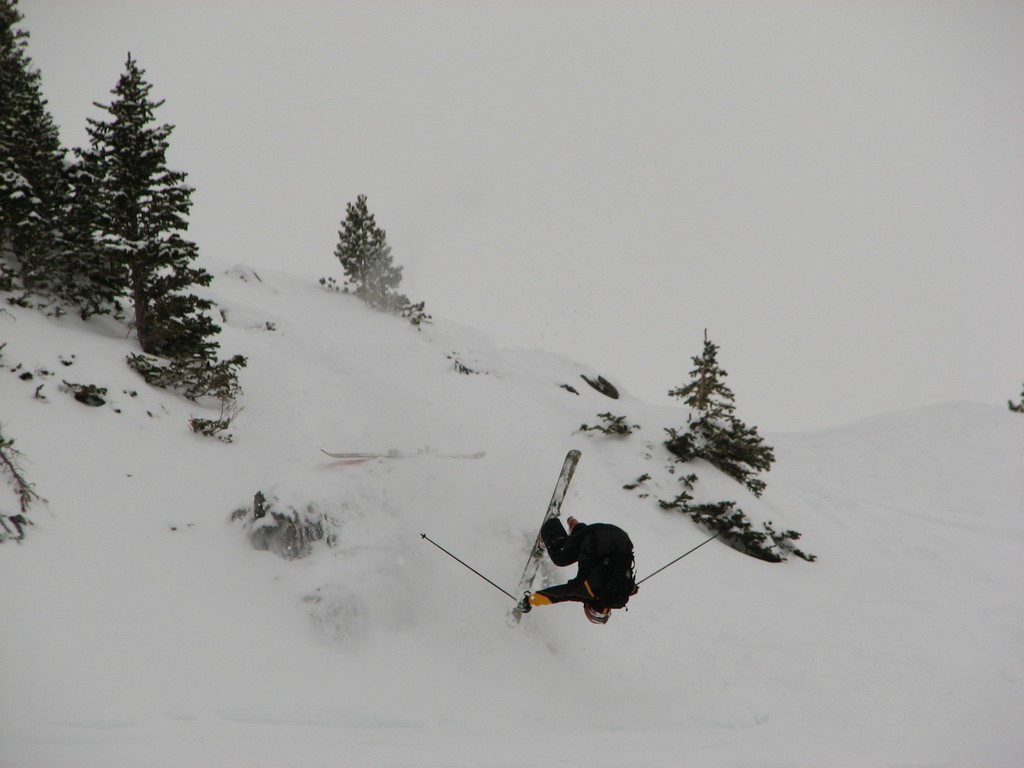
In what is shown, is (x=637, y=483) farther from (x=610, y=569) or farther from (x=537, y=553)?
(x=610, y=569)

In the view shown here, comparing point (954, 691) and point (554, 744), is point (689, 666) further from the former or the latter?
point (954, 691)

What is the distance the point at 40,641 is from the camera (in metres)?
5.23

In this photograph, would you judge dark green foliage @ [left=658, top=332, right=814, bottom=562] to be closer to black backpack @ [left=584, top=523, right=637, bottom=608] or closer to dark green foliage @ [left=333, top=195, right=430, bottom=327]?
black backpack @ [left=584, top=523, right=637, bottom=608]

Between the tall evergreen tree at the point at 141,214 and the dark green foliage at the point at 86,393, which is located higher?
the tall evergreen tree at the point at 141,214

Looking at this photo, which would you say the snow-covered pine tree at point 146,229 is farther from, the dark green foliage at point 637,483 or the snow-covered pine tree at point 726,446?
the snow-covered pine tree at point 726,446

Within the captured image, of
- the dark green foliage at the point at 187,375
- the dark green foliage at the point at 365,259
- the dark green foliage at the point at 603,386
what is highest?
the dark green foliage at the point at 365,259

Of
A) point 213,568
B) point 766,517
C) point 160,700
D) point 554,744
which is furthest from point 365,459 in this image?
point 766,517

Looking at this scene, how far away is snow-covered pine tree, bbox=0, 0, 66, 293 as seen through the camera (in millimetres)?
12227

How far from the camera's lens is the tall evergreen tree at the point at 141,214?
1264 centimetres

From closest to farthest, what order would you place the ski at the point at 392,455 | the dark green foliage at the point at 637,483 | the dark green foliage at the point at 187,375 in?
the ski at the point at 392,455 < the dark green foliage at the point at 187,375 < the dark green foliage at the point at 637,483

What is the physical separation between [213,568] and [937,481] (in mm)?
28796

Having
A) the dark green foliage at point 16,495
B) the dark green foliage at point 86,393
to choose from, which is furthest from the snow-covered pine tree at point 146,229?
the dark green foliage at point 16,495

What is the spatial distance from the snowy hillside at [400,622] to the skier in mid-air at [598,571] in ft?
4.74

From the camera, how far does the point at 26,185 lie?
40.8ft
